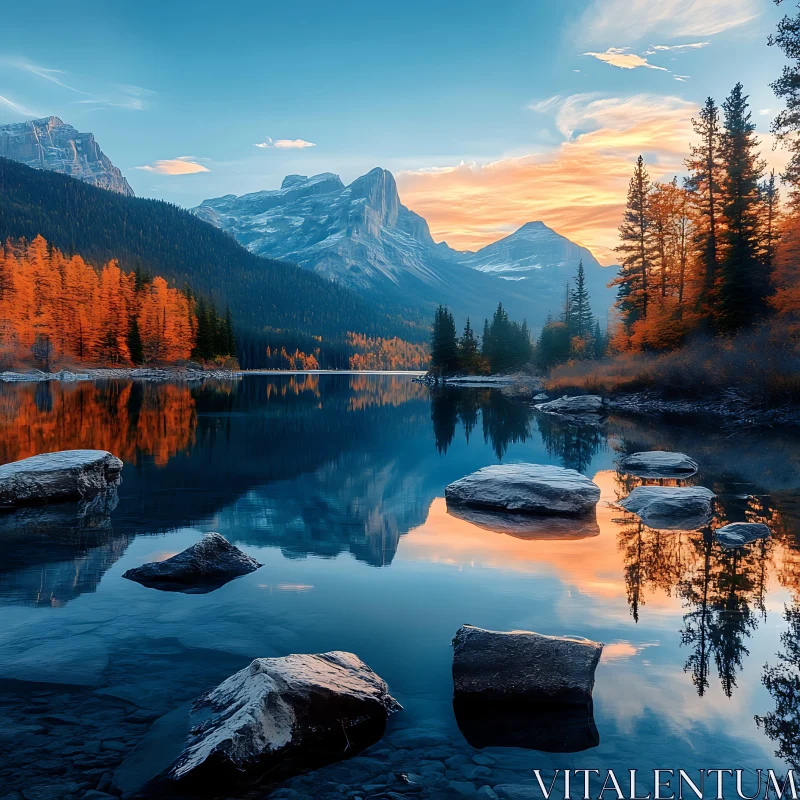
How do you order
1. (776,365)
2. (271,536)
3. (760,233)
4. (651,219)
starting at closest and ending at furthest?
1. (271,536)
2. (776,365)
3. (760,233)
4. (651,219)

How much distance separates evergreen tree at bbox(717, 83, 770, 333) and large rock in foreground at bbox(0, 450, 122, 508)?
36992 mm

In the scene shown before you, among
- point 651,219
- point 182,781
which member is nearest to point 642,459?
point 182,781

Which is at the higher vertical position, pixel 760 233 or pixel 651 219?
pixel 651 219

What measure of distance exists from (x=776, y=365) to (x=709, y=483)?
17.4m

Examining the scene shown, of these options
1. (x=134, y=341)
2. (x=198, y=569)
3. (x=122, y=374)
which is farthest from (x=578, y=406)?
(x=134, y=341)

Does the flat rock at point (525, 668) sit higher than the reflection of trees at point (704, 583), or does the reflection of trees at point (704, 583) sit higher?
the flat rock at point (525, 668)

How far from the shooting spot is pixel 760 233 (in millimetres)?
39469

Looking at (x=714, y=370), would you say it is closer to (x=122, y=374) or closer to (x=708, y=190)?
(x=708, y=190)

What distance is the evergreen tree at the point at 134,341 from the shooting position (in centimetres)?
8900

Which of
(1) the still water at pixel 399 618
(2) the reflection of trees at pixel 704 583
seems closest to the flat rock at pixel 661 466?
(1) the still water at pixel 399 618

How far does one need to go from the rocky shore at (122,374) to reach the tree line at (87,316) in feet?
8.14

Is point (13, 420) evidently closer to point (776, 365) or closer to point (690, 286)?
point (776, 365)

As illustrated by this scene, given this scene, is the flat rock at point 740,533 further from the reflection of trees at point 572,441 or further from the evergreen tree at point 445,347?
the evergreen tree at point 445,347

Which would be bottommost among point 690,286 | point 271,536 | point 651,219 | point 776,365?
point 271,536
